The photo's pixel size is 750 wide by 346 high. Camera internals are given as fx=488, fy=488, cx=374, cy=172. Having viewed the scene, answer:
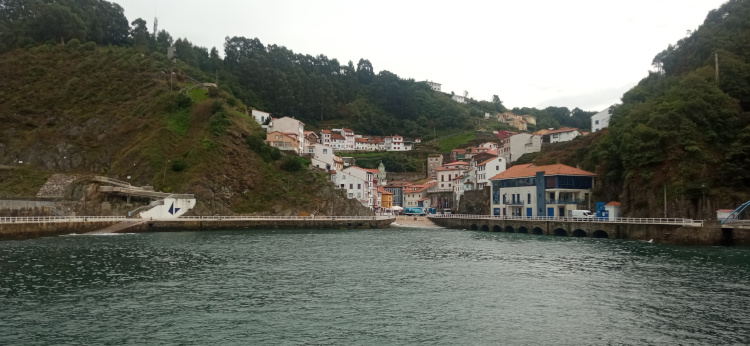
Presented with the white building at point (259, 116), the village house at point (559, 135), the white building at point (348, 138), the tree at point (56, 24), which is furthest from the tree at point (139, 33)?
the village house at point (559, 135)

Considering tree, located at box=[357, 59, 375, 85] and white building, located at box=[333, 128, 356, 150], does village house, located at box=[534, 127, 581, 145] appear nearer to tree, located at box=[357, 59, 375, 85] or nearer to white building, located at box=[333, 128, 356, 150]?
white building, located at box=[333, 128, 356, 150]

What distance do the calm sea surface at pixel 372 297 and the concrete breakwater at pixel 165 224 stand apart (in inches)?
553

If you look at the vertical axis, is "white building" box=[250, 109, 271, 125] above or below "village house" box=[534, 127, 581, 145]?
above

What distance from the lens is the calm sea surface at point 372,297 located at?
1933 centimetres

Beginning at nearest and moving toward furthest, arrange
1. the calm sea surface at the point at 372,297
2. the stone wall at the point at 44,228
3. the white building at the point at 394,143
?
the calm sea surface at the point at 372,297 → the stone wall at the point at 44,228 → the white building at the point at 394,143

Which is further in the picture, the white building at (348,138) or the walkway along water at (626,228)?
the white building at (348,138)

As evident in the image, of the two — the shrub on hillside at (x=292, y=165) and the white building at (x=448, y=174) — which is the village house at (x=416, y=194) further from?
the shrub on hillside at (x=292, y=165)

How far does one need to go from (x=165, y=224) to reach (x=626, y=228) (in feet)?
195

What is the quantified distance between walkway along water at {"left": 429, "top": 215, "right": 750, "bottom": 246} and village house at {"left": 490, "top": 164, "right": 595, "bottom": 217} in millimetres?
3574

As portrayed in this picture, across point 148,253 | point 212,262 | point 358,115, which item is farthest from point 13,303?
point 358,115

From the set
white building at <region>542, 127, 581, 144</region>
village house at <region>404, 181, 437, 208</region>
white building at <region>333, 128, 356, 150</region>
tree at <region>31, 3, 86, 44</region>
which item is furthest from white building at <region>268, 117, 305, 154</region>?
white building at <region>542, 127, 581, 144</region>

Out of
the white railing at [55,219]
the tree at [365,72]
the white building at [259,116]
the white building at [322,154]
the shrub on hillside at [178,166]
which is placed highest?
the tree at [365,72]

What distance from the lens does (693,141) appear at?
2136 inches

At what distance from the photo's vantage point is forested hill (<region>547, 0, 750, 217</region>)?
51656 mm
